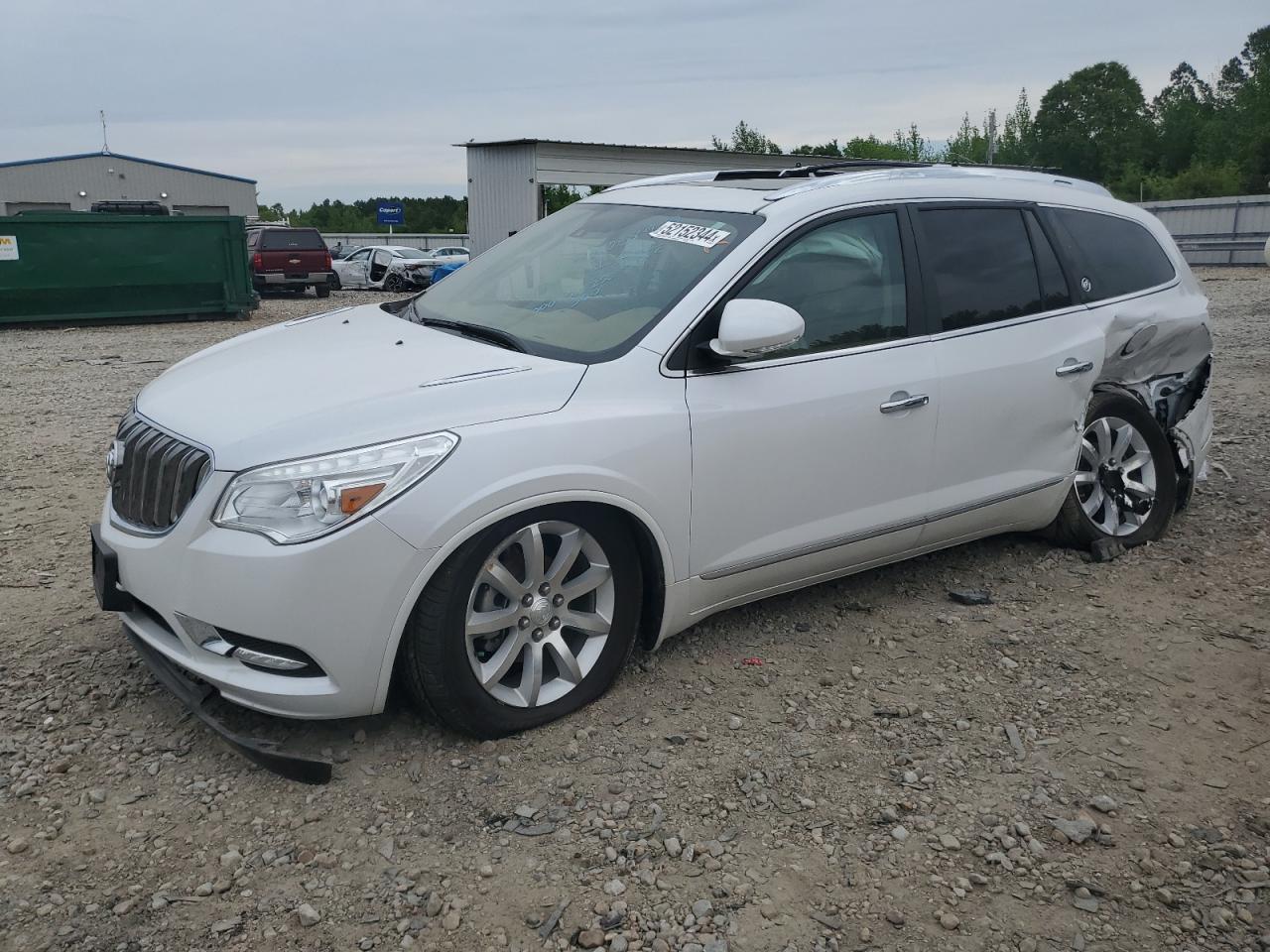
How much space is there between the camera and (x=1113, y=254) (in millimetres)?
5031

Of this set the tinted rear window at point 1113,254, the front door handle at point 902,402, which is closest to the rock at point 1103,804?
the front door handle at point 902,402

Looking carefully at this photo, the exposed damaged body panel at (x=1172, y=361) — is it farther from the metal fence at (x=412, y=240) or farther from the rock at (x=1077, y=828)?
the metal fence at (x=412, y=240)

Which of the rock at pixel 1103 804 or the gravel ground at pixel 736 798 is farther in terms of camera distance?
the rock at pixel 1103 804

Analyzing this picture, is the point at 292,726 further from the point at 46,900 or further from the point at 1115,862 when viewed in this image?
the point at 1115,862

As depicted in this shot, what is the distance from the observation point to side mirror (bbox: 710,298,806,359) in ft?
11.6

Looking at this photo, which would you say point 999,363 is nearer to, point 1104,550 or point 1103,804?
point 1104,550

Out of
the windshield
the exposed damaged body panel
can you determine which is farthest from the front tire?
the exposed damaged body panel

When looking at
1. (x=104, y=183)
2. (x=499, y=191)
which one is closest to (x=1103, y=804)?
(x=499, y=191)

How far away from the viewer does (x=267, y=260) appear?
25078 millimetres

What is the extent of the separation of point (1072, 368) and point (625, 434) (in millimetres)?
2268

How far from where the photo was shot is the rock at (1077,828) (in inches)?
118

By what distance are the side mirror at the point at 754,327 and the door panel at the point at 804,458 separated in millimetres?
159

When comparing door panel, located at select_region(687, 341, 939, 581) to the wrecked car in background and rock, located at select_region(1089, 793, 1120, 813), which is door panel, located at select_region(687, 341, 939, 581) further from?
the wrecked car in background

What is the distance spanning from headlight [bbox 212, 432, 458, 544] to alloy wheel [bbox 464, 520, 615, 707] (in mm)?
398
